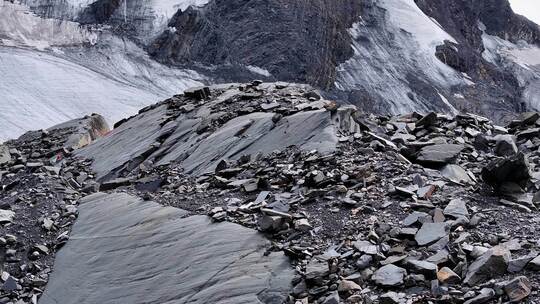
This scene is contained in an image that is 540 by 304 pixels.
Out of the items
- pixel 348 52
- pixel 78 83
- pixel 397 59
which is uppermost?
pixel 348 52

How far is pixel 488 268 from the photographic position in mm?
5992

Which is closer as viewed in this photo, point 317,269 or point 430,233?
point 317,269

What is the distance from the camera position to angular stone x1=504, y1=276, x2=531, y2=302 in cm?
548

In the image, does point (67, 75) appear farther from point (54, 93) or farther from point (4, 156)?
point (4, 156)

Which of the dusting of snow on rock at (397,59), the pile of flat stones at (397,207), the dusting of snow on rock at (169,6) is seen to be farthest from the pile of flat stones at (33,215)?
the dusting of snow on rock at (397,59)

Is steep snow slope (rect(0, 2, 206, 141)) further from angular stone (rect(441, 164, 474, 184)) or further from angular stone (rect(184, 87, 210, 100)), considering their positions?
angular stone (rect(441, 164, 474, 184))

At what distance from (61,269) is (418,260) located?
18.8 feet

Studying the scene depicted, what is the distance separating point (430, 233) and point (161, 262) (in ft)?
12.1

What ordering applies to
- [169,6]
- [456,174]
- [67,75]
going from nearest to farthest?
1. [456,174]
2. [67,75]
3. [169,6]

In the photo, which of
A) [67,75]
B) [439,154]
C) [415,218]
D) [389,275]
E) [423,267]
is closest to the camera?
[423,267]

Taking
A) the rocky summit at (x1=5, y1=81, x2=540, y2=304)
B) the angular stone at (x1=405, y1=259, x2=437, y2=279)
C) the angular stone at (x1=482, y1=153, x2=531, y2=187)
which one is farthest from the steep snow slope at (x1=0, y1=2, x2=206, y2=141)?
the angular stone at (x1=405, y1=259, x2=437, y2=279)

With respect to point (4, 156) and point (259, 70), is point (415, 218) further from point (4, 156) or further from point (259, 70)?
point (259, 70)

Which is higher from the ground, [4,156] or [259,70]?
[4,156]

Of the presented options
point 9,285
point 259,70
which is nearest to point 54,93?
point 259,70
